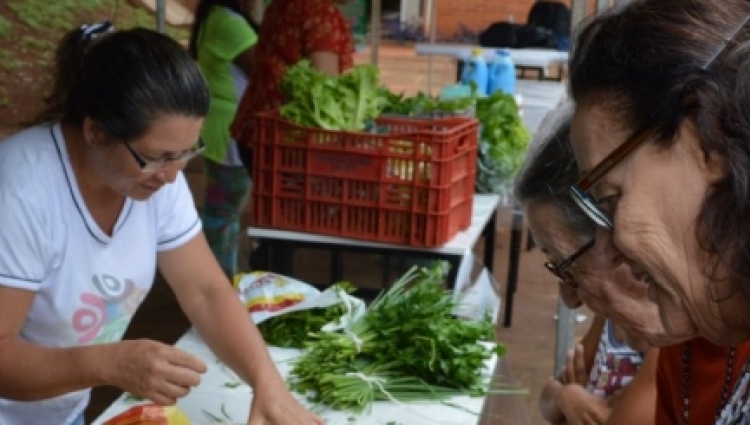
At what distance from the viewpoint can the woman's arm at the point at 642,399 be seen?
209 cm

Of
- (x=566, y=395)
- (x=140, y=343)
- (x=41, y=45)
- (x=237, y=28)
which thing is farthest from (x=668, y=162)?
(x=41, y=45)

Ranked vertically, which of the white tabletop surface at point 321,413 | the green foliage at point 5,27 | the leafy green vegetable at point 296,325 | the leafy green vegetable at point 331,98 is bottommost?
the green foliage at point 5,27

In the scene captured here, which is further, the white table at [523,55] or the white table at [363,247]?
the white table at [523,55]

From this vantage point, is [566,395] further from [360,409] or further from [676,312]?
[676,312]

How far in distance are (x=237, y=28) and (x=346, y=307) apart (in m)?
2.68

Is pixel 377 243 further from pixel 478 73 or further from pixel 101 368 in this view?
pixel 478 73

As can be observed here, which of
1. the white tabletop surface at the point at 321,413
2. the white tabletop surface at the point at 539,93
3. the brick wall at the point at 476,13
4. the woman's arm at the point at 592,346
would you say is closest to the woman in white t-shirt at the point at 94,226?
the white tabletop surface at the point at 321,413

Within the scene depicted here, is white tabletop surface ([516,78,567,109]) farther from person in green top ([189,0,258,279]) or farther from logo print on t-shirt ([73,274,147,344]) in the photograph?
logo print on t-shirt ([73,274,147,344])

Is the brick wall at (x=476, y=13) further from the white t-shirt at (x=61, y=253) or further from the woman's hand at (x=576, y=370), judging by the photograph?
the white t-shirt at (x=61, y=253)

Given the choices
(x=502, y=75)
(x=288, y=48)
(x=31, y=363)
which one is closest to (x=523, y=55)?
(x=502, y=75)

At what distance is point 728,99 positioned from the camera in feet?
2.96

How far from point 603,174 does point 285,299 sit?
199cm

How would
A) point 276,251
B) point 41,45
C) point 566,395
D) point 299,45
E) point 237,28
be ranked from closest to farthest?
point 566,395 → point 276,251 → point 299,45 → point 237,28 → point 41,45

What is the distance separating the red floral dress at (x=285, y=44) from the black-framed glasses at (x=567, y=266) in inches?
120
